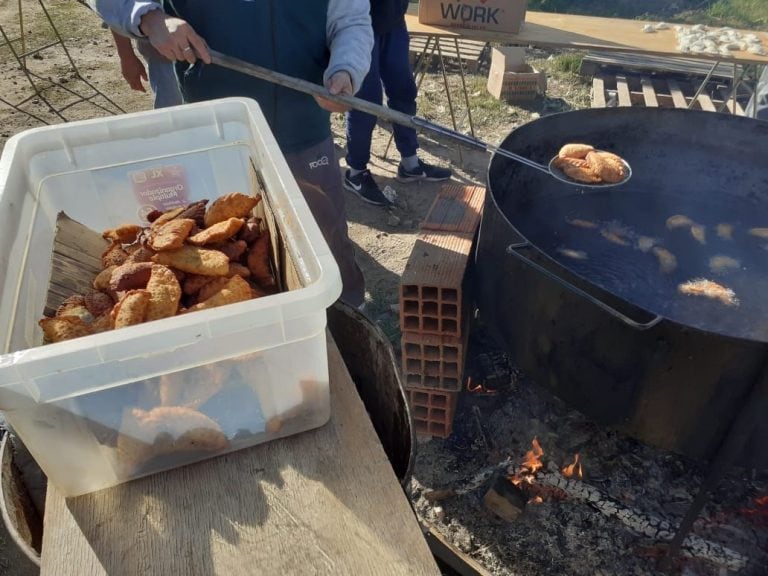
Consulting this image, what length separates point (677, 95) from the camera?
604cm

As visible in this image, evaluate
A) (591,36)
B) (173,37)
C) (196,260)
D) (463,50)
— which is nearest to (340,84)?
(173,37)

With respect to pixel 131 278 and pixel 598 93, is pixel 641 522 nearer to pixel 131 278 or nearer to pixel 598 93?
pixel 131 278

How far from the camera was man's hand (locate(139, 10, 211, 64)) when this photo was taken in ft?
7.20

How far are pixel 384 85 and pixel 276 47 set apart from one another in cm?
228

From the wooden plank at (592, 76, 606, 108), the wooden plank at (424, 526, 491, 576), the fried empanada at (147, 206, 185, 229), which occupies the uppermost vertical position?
the fried empanada at (147, 206, 185, 229)

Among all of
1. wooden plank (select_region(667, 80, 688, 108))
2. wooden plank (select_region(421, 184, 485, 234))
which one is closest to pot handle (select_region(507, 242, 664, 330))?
wooden plank (select_region(421, 184, 485, 234))

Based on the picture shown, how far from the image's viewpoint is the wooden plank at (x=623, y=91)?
19.4ft

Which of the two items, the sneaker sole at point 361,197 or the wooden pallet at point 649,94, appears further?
the wooden pallet at point 649,94

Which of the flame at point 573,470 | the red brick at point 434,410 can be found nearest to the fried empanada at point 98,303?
the red brick at point 434,410

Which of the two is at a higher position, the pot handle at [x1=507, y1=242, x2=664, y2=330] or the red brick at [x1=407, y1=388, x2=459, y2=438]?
the pot handle at [x1=507, y1=242, x2=664, y2=330]

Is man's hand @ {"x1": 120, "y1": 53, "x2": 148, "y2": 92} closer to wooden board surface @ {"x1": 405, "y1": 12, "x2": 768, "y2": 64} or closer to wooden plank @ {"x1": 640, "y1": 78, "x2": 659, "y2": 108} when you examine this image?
wooden board surface @ {"x1": 405, "y1": 12, "x2": 768, "y2": 64}

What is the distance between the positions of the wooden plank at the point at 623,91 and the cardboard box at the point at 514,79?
80cm

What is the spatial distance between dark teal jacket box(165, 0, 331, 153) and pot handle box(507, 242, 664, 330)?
1319 mm

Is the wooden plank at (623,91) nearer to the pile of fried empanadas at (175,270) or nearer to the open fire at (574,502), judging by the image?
the open fire at (574,502)
